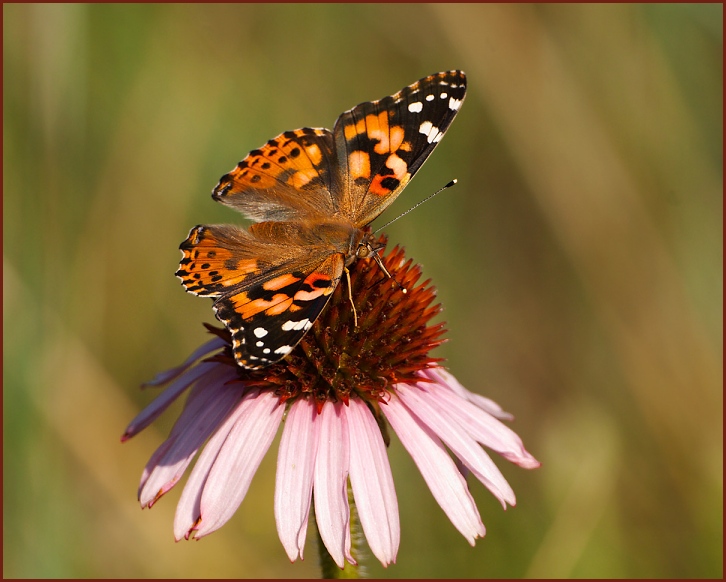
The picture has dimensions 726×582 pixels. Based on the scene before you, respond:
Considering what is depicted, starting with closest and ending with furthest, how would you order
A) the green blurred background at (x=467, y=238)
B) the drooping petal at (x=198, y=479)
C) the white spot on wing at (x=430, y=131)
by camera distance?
the drooping petal at (x=198, y=479)
the white spot on wing at (x=430, y=131)
the green blurred background at (x=467, y=238)

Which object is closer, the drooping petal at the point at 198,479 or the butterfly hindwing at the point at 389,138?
the drooping petal at the point at 198,479

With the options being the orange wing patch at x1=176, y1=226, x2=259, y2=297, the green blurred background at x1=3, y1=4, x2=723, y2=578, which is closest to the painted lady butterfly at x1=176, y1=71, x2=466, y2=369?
the orange wing patch at x1=176, y1=226, x2=259, y2=297

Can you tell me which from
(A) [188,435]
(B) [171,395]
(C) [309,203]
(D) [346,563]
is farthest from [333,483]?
(C) [309,203]

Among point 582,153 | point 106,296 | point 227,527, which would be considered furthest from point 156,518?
point 582,153

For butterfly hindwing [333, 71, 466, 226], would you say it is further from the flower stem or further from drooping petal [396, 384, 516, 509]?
the flower stem

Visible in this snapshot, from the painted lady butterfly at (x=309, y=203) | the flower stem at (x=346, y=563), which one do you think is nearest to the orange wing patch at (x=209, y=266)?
the painted lady butterfly at (x=309, y=203)

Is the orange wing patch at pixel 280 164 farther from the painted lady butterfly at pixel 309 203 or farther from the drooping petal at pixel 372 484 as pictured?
the drooping petal at pixel 372 484

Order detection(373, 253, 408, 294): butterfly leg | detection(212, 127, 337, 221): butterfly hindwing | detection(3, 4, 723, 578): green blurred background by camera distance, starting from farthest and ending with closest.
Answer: detection(3, 4, 723, 578): green blurred background < detection(212, 127, 337, 221): butterfly hindwing < detection(373, 253, 408, 294): butterfly leg

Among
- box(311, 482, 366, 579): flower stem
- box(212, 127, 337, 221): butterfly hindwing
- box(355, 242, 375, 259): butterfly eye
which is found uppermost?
box(212, 127, 337, 221): butterfly hindwing

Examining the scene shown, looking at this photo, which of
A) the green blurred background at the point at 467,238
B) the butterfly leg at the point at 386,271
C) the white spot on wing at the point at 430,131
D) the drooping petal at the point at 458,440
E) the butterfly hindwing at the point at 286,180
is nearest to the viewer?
the drooping petal at the point at 458,440
